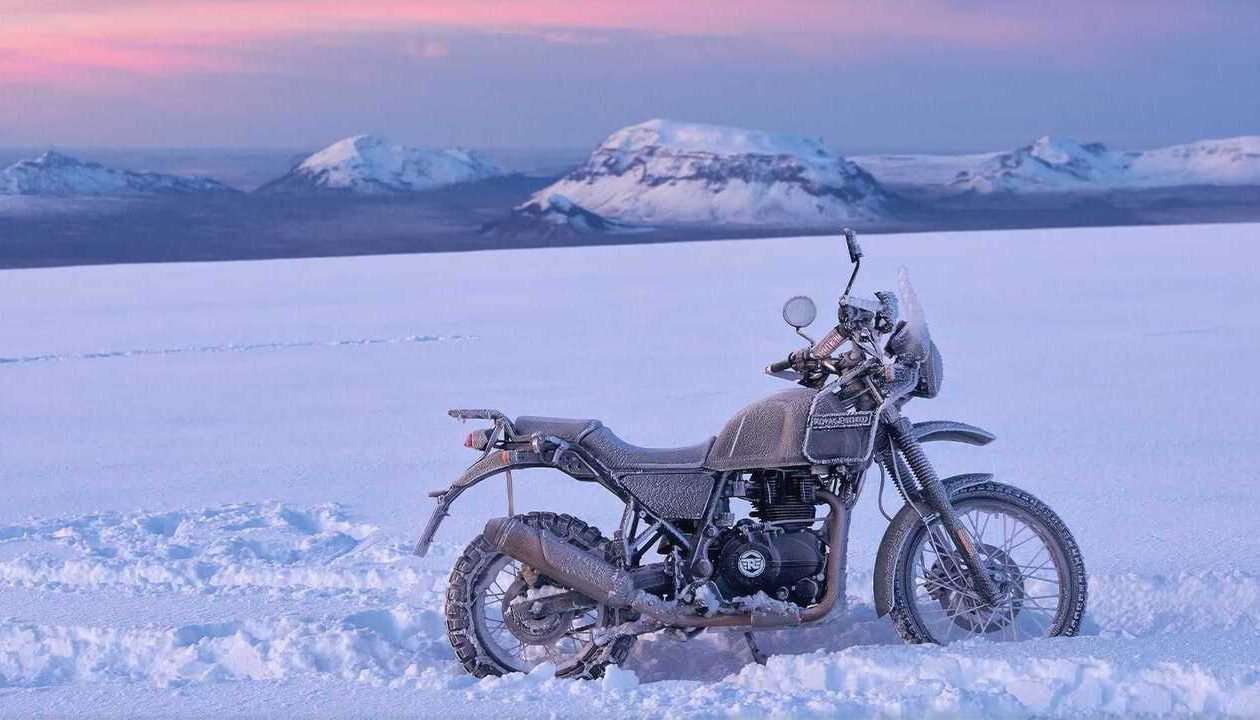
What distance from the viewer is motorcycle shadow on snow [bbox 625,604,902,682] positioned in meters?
4.35

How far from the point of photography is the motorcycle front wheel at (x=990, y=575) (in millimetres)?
4184

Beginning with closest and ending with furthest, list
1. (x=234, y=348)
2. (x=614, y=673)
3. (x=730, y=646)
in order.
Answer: (x=614, y=673) < (x=730, y=646) < (x=234, y=348)

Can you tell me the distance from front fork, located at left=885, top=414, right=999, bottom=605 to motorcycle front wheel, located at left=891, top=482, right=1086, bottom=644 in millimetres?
26

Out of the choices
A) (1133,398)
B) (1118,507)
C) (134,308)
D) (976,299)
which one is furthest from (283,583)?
(134,308)

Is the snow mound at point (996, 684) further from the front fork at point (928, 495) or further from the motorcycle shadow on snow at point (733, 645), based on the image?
the motorcycle shadow on snow at point (733, 645)

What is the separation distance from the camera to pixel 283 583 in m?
5.09

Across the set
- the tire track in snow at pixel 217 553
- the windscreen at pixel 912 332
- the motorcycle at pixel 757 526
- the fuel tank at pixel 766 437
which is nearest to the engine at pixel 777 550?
the motorcycle at pixel 757 526

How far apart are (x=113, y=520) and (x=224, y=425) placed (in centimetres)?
310

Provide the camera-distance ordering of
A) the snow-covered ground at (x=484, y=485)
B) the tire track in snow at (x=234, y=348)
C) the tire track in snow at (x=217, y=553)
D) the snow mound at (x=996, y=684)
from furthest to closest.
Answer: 1. the tire track in snow at (x=234, y=348)
2. the tire track in snow at (x=217, y=553)
3. the snow-covered ground at (x=484, y=485)
4. the snow mound at (x=996, y=684)

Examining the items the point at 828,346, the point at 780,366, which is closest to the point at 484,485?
the point at 780,366

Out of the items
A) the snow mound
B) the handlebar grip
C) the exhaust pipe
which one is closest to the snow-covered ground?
the snow mound

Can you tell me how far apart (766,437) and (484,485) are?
3.12 metres

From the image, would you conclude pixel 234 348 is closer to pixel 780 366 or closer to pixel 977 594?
pixel 780 366

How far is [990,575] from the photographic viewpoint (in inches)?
166
